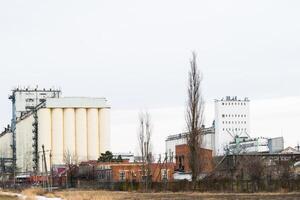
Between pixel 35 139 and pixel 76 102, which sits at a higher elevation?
pixel 76 102

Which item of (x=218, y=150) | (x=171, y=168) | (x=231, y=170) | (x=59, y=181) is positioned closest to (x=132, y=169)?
(x=171, y=168)

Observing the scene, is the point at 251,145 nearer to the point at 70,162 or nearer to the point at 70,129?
the point at 70,129

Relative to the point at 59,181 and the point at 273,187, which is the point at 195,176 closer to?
the point at 273,187

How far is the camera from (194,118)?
5897 centimetres

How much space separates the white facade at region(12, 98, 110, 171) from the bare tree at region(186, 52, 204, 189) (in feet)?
242

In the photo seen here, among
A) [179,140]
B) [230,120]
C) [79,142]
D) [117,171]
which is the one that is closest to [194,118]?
[117,171]

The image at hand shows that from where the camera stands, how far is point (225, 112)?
165000 mm

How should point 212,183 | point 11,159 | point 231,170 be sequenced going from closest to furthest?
point 212,183 < point 231,170 < point 11,159

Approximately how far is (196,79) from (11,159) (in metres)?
105

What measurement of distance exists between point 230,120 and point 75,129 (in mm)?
47824

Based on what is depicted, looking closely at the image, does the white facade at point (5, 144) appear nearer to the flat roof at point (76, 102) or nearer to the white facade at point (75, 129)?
the white facade at point (75, 129)

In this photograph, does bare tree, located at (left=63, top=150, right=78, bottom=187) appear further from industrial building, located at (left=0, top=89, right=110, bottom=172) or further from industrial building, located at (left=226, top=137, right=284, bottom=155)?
industrial building, located at (left=226, top=137, right=284, bottom=155)

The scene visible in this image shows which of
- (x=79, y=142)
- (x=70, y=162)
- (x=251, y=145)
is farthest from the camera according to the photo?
(x=251, y=145)

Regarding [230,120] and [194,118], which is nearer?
[194,118]
